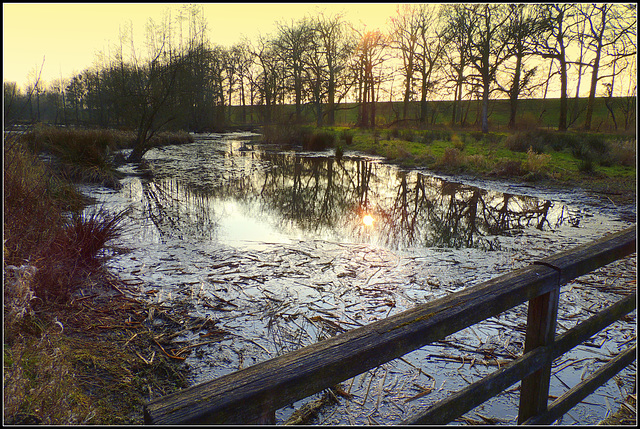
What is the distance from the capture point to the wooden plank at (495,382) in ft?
4.11

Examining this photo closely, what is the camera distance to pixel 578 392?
1833mm

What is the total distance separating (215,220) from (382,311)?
4.65 metres

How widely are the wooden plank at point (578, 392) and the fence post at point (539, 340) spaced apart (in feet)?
0.15

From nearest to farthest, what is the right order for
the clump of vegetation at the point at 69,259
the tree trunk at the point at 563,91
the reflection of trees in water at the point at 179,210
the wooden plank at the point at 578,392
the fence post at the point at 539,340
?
1. the fence post at the point at 539,340
2. the wooden plank at the point at 578,392
3. the clump of vegetation at the point at 69,259
4. the reflection of trees in water at the point at 179,210
5. the tree trunk at the point at 563,91

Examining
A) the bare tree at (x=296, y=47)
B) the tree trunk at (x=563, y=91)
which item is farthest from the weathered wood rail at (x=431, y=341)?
the bare tree at (x=296, y=47)

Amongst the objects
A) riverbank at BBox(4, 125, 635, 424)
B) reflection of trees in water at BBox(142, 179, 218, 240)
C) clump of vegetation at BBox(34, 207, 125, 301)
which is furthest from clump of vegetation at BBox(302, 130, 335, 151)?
riverbank at BBox(4, 125, 635, 424)

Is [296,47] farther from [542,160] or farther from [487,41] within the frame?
[542,160]

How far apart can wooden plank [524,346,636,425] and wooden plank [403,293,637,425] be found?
0.26 metres

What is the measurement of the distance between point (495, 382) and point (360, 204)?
783cm

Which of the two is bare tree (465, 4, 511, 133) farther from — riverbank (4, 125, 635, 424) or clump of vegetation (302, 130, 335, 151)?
riverbank (4, 125, 635, 424)

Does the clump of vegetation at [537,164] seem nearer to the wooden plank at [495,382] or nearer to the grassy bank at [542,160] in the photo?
the grassy bank at [542,160]

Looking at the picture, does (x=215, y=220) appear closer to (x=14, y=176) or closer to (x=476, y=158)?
(x=14, y=176)

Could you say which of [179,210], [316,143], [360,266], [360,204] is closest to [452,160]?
[360,204]

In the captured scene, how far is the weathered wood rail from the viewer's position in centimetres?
80
